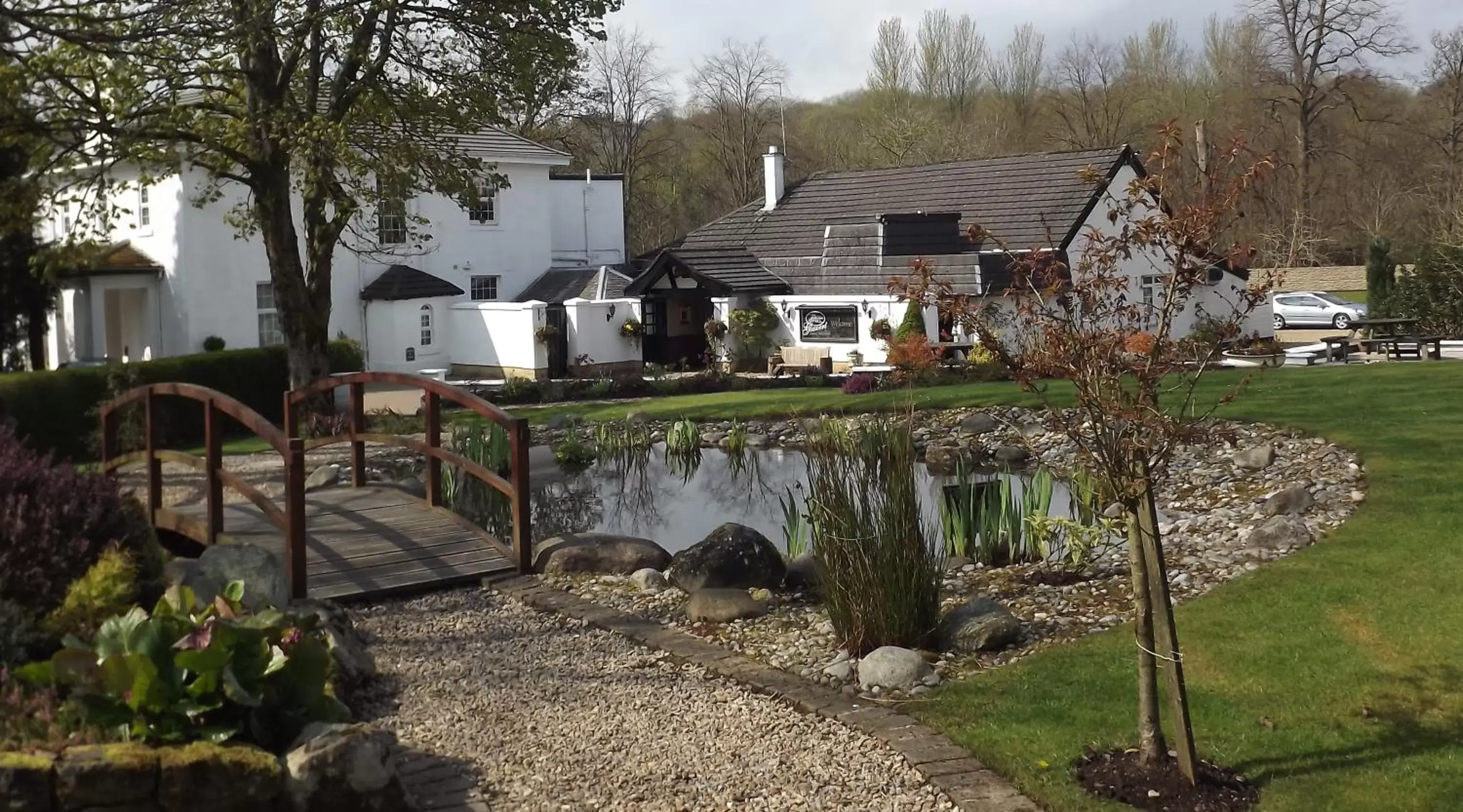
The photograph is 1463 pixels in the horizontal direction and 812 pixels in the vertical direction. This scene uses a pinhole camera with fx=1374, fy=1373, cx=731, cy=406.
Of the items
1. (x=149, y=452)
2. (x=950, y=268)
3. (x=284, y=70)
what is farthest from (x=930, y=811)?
(x=950, y=268)

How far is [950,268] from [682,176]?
30.6m

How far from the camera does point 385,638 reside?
339 inches

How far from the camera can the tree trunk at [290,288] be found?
65.9ft

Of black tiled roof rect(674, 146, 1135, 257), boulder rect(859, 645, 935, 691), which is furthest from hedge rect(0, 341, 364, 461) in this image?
black tiled roof rect(674, 146, 1135, 257)

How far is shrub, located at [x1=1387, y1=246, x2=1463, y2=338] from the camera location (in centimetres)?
3225

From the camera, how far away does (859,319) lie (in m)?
32.0

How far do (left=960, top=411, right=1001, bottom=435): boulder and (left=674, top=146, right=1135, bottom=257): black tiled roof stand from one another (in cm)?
1191

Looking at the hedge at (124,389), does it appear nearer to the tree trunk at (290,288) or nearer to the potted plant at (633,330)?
the tree trunk at (290,288)

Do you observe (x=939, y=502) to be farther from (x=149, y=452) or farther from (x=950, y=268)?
(x=950, y=268)

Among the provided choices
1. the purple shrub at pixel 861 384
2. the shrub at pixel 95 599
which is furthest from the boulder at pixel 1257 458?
the shrub at pixel 95 599

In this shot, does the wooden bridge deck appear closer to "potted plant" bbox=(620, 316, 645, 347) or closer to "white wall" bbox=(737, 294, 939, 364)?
"white wall" bbox=(737, 294, 939, 364)

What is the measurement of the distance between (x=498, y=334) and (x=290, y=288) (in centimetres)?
1117

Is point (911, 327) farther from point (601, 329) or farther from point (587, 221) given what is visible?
point (587, 221)

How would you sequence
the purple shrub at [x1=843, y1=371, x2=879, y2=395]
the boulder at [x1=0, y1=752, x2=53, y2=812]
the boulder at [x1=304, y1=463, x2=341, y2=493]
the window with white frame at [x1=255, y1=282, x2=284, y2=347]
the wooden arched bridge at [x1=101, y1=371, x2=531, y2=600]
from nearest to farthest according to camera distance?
the boulder at [x1=0, y1=752, x2=53, y2=812] < the wooden arched bridge at [x1=101, y1=371, x2=531, y2=600] < the boulder at [x1=304, y1=463, x2=341, y2=493] < the purple shrub at [x1=843, y1=371, x2=879, y2=395] < the window with white frame at [x1=255, y1=282, x2=284, y2=347]
